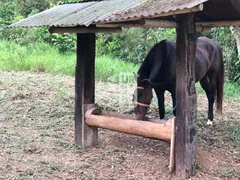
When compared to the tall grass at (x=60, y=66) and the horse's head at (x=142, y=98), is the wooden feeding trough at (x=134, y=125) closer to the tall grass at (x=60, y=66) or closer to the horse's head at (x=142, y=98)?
the horse's head at (x=142, y=98)

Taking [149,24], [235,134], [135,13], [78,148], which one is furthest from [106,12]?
[235,134]

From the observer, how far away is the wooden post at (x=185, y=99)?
398 cm

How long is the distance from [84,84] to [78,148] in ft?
2.98

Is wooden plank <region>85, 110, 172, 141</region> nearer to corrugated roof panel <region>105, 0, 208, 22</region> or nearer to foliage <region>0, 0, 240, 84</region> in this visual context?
corrugated roof panel <region>105, 0, 208, 22</region>

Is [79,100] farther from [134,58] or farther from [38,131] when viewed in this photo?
[134,58]

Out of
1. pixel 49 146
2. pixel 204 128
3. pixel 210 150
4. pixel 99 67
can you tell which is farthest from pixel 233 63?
pixel 49 146

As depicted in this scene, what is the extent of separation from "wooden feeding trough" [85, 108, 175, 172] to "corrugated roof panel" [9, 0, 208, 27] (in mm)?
1324

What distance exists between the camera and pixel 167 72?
555cm

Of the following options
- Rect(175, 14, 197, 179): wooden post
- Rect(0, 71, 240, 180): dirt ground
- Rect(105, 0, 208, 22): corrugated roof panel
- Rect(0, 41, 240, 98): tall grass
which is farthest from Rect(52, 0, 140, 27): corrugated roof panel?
Rect(0, 41, 240, 98): tall grass

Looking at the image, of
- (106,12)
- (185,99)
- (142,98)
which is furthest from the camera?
(142,98)

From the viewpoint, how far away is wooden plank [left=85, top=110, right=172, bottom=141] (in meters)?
4.31

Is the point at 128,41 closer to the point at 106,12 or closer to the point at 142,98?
the point at 142,98

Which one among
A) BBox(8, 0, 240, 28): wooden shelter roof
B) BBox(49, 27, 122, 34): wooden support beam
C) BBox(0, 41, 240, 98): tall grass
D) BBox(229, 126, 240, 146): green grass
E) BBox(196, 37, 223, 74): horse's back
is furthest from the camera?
BBox(0, 41, 240, 98): tall grass

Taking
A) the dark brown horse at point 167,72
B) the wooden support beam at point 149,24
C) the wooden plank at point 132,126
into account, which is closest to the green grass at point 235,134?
the dark brown horse at point 167,72
